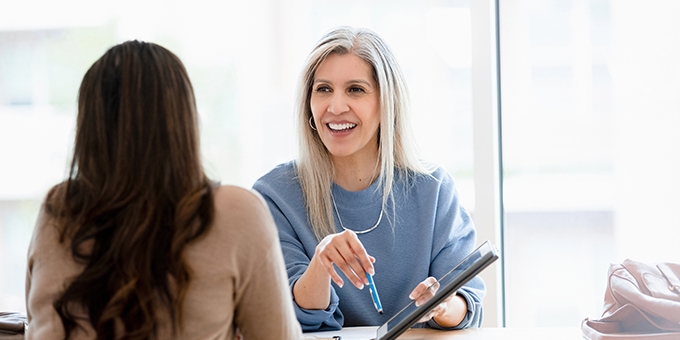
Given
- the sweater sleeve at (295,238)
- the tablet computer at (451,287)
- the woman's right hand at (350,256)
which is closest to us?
the tablet computer at (451,287)

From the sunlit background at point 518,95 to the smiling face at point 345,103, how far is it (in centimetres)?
54

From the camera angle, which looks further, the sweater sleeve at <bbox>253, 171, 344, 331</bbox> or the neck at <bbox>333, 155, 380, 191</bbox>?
the neck at <bbox>333, 155, 380, 191</bbox>

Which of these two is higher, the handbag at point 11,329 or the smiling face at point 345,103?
the smiling face at point 345,103

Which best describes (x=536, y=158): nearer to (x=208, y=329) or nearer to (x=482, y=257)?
(x=482, y=257)

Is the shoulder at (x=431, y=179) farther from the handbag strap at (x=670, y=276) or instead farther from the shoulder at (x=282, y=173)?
the handbag strap at (x=670, y=276)

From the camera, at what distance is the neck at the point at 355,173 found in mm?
2041

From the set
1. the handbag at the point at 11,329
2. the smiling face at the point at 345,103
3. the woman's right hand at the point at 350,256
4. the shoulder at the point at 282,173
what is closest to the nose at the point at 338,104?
the smiling face at the point at 345,103

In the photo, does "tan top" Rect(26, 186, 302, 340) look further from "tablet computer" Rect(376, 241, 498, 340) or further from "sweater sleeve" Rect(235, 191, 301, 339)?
"tablet computer" Rect(376, 241, 498, 340)

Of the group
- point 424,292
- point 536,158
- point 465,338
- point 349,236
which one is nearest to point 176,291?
point 349,236

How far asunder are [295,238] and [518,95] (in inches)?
43.8

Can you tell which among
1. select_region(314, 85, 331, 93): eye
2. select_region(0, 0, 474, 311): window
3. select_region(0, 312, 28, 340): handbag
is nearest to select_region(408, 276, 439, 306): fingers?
select_region(314, 85, 331, 93): eye

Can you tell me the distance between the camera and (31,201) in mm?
2918

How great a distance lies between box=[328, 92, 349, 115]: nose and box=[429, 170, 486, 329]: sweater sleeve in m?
0.34

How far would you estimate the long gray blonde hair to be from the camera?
1.97 meters
